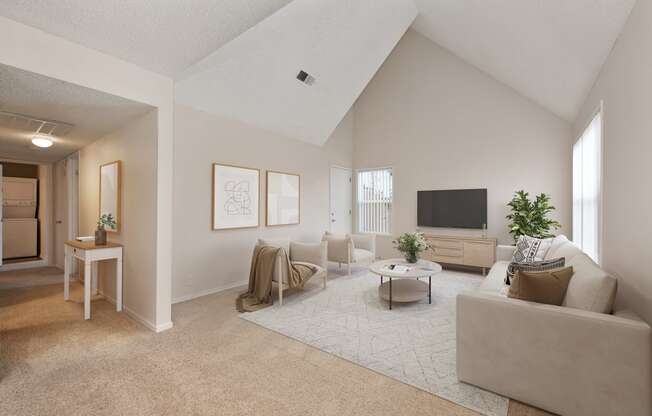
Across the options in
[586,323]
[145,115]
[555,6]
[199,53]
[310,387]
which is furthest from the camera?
[145,115]

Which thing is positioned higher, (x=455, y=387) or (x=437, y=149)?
(x=437, y=149)

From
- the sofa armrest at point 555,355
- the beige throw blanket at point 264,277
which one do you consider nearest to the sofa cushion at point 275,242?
the beige throw blanket at point 264,277

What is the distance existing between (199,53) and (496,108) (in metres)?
5.13

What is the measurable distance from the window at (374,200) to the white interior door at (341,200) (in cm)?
25

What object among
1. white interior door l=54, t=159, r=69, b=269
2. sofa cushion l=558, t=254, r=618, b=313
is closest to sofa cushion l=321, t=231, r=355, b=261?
sofa cushion l=558, t=254, r=618, b=313

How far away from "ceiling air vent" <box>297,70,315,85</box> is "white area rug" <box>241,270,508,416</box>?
315 cm

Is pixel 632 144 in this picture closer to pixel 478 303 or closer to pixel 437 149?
pixel 478 303

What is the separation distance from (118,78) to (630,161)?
4.09 m

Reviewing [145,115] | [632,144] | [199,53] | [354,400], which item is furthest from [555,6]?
[145,115]

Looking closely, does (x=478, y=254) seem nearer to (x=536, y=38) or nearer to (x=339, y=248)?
(x=339, y=248)

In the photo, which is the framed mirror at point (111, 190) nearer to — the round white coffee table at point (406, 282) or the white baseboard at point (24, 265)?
the round white coffee table at point (406, 282)

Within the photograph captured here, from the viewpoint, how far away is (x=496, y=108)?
17.7 ft

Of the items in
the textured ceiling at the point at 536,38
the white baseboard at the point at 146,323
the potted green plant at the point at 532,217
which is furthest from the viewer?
the potted green plant at the point at 532,217

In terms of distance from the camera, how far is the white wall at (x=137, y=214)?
2.96 meters
